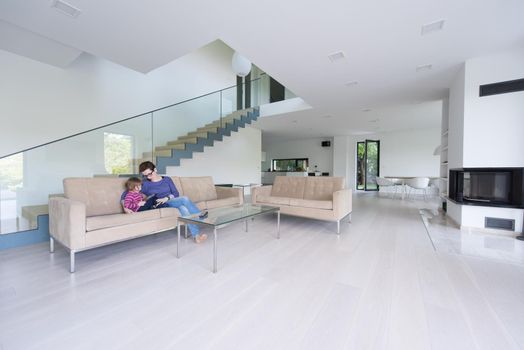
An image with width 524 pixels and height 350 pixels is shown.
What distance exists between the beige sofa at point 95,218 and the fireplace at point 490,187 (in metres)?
4.23

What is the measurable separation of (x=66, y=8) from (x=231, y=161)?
18.1 ft

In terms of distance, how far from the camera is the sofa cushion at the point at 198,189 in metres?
3.72

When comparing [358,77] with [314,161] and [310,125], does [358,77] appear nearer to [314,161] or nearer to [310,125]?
[310,125]

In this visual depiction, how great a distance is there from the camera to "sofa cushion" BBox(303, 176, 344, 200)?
3877 mm

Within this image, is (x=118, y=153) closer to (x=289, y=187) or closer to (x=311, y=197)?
(x=289, y=187)

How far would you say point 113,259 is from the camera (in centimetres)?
231

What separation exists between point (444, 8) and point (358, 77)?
169 centimetres

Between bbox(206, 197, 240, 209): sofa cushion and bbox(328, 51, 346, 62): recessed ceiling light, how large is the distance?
8.99 ft

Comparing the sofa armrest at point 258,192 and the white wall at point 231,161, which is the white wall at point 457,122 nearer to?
the sofa armrest at point 258,192

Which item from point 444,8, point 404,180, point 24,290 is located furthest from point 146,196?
point 404,180

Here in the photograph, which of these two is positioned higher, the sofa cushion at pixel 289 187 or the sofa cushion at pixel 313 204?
the sofa cushion at pixel 289 187

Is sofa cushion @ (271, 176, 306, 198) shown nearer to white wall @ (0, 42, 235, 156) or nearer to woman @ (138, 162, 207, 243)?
woman @ (138, 162, 207, 243)

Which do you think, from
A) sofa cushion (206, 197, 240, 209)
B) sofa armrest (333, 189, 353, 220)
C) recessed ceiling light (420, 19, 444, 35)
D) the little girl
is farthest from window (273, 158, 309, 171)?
the little girl

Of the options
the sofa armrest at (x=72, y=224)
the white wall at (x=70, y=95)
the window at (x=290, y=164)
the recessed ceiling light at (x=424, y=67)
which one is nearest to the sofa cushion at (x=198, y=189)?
the sofa armrest at (x=72, y=224)
